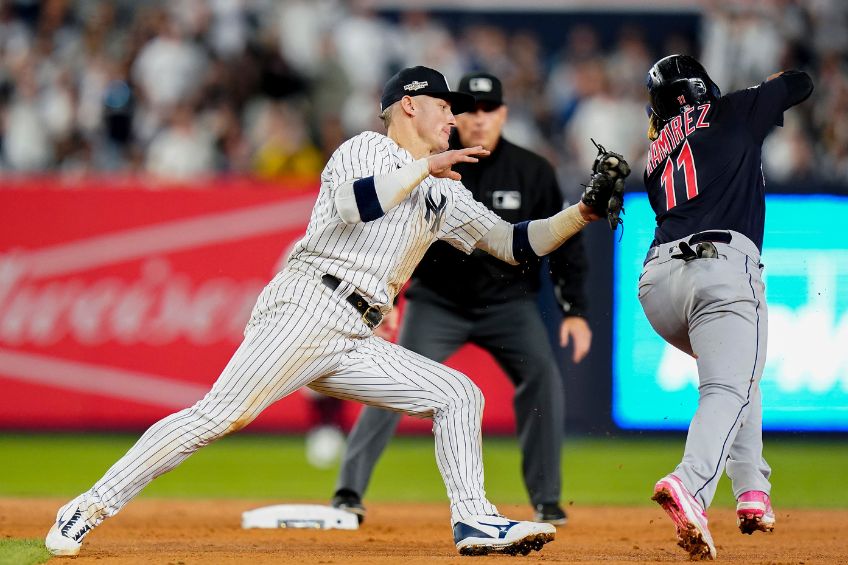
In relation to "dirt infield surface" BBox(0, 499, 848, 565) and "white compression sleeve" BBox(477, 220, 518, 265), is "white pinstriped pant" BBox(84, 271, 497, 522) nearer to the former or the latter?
"dirt infield surface" BBox(0, 499, 848, 565)

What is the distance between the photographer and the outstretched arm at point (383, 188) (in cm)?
495

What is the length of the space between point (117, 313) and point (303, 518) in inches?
182

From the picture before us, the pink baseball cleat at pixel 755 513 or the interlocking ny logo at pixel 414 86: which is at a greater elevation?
the interlocking ny logo at pixel 414 86

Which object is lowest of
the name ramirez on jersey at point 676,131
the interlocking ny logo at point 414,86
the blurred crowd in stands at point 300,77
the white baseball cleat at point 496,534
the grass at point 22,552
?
the grass at point 22,552

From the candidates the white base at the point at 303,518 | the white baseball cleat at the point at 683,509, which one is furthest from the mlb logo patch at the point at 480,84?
the white baseball cleat at the point at 683,509

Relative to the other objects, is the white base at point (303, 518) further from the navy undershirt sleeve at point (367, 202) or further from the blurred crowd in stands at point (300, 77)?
the blurred crowd in stands at point (300, 77)

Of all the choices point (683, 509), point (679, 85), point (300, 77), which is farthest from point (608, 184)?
point (300, 77)

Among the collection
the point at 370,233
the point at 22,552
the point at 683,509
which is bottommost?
the point at 22,552

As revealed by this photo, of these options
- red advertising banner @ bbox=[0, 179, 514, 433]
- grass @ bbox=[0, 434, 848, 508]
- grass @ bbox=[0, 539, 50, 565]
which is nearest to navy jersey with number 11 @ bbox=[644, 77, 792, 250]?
grass @ bbox=[0, 539, 50, 565]

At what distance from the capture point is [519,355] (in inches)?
274

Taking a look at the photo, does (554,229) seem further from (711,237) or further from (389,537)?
(389,537)

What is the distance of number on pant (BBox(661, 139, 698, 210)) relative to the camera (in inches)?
209

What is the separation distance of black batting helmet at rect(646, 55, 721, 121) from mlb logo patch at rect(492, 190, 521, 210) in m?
1.53

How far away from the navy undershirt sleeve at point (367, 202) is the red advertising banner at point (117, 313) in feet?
18.7
